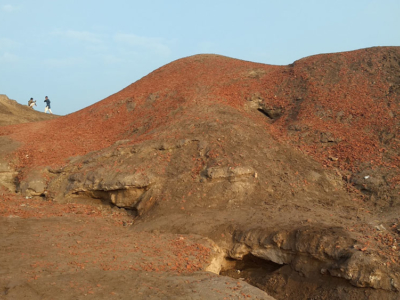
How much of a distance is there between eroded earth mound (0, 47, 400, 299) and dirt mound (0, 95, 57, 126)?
7.85 meters

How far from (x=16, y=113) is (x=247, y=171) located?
24562 millimetres

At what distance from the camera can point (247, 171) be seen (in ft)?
41.9

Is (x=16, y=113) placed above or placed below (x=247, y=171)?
above

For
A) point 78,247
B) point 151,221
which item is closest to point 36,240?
point 78,247

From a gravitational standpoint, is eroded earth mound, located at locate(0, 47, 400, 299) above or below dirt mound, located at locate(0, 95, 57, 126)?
below

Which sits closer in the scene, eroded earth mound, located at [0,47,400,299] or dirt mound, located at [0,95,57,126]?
eroded earth mound, located at [0,47,400,299]

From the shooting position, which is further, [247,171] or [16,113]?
[16,113]

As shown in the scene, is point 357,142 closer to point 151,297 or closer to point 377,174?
point 377,174

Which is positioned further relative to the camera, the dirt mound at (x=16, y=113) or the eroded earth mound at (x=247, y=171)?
the dirt mound at (x=16, y=113)

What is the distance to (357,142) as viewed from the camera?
48.0 ft

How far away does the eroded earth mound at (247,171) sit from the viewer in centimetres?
925

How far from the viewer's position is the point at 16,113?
30.6 meters

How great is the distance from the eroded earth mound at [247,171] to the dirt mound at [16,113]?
7.85 meters

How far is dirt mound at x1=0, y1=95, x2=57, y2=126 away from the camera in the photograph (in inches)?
1076
